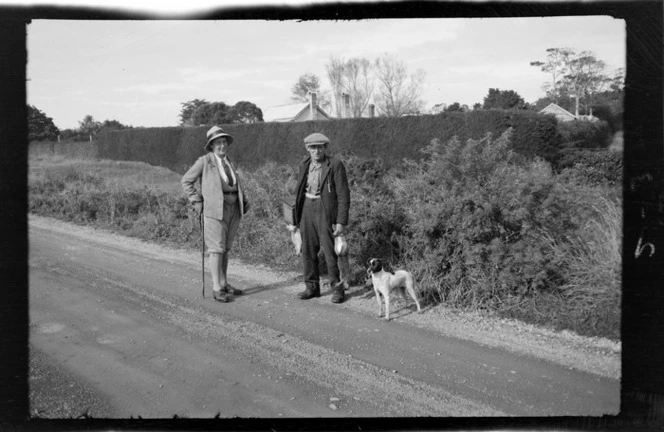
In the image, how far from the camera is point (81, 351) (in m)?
4.84

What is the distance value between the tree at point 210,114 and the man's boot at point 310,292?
24843 mm

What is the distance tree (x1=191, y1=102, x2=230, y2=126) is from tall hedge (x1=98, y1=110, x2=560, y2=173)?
983 mm

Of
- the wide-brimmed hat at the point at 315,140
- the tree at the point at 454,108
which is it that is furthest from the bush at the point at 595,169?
the tree at the point at 454,108

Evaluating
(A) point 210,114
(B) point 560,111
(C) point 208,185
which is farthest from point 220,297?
(A) point 210,114

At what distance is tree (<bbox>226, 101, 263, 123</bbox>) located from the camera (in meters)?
27.9

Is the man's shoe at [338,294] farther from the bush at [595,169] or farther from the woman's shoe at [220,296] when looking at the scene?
the bush at [595,169]

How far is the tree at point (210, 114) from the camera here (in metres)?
30.0

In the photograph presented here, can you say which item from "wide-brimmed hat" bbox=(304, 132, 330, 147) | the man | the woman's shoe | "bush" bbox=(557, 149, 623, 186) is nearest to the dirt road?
the woman's shoe

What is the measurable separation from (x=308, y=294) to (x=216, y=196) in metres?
1.66

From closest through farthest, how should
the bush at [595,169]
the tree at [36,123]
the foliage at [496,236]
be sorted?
the tree at [36,123] → the foliage at [496,236] → the bush at [595,169]

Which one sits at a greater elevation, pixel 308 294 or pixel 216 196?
pixel 216 196

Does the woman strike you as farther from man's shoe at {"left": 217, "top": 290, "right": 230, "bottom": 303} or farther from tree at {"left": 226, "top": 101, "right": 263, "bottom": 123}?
tree at {"left": 226, "top": 101, "right": 263, "bottom": 123}

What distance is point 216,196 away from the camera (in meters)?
6.56

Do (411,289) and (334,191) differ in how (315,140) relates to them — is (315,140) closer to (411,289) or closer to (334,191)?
(334,191)
